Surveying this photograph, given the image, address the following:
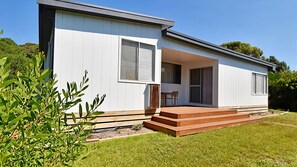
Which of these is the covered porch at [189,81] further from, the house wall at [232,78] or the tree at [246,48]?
the tree at [246,48]

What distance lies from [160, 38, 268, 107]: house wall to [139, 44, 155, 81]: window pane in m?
1.64

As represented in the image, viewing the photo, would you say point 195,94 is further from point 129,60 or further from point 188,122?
point 129,60

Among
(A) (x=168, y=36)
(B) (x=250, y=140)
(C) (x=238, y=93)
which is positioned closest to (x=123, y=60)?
(A) (x=168, y=36)

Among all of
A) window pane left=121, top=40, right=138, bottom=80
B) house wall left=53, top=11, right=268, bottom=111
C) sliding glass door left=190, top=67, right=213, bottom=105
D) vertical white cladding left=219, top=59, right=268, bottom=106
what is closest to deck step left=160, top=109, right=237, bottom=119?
house wall left=53, top=11, right=268, bottom=111

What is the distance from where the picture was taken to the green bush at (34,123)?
0.90 m

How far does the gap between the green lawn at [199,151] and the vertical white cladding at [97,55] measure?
5.03 ft

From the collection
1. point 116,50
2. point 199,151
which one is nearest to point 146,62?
point 116,50

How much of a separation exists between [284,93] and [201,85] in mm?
9790

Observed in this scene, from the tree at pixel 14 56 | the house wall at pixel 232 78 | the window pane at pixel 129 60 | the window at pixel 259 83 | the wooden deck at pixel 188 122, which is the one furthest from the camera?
the window at pixel 259 83

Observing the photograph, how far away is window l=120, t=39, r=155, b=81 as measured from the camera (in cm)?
603

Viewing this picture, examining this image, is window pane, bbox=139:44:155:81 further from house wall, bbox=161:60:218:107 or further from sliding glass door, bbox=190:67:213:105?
sliding glass door, bbox=190:67:213:105

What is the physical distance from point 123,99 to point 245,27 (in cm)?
1221

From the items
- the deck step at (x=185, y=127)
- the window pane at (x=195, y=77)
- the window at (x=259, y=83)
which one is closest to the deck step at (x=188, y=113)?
the deck step at (x=185, y=127)

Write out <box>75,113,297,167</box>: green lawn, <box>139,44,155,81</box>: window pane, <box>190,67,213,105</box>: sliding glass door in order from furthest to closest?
<box>190,67,213,105</box>: sliding glass door
<box>139,44,155,81</box>: window pane
<box>75,113,297,167</box>: green lawn
